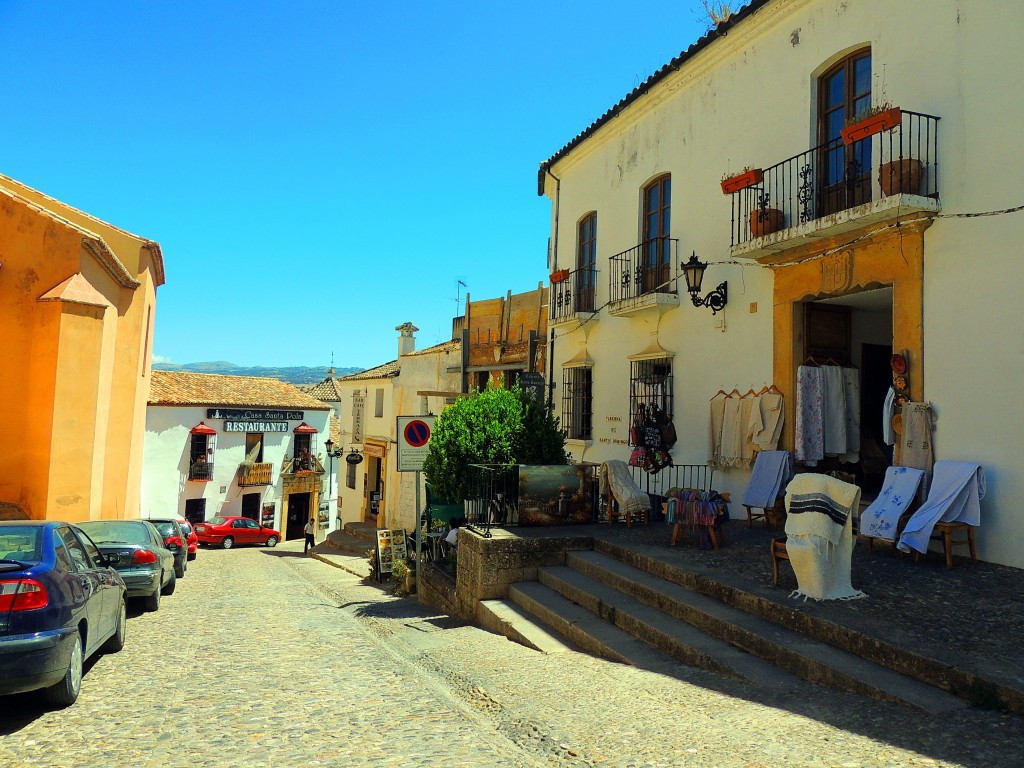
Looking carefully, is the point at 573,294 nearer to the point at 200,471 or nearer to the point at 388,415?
the point at 388,415

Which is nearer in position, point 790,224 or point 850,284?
point 850,284

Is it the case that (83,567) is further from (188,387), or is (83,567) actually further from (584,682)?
(188,387)

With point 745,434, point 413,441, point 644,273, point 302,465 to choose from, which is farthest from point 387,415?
point 745,434

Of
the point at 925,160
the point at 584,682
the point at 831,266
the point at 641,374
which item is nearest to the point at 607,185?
the point at 641,374

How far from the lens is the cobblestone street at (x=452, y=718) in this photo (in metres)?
3.85

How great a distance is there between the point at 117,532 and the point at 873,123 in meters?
10.5

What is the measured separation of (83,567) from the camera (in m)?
5.67

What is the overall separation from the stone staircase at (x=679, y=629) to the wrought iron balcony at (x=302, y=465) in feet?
94.7

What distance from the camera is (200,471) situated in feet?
104

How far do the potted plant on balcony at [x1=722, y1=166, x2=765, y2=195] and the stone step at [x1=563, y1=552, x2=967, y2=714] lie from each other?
222 inches

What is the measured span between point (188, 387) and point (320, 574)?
1929cm

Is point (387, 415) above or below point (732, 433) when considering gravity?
above

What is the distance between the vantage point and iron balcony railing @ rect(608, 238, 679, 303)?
12.6 m

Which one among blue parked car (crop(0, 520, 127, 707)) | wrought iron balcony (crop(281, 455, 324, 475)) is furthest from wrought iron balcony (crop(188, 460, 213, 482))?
blue parked car (crop(0, 520, 127, 707))
